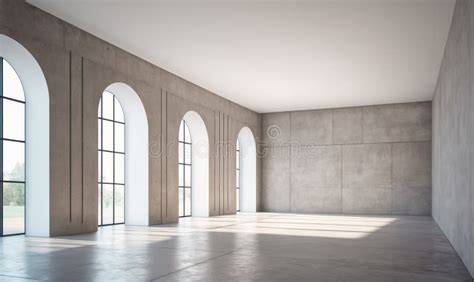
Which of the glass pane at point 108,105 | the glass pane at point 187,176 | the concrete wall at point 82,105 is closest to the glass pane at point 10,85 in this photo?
the concrete wall at point 82,105

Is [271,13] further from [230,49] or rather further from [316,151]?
[316,151]

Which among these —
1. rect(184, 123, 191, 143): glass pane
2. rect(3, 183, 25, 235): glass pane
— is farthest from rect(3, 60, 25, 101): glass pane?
rect(184, 123, 191, 143): glass pane

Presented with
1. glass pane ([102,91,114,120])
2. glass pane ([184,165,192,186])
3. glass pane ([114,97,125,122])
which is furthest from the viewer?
glass pane ([184,165,192,186])

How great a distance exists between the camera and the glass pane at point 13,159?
53.6 ft

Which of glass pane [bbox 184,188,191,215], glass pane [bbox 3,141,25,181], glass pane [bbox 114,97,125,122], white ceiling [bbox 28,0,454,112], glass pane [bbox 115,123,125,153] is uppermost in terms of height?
white ceiling [bbox 28,0,454,112]

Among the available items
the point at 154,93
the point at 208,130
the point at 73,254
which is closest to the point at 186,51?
the point at 154,93

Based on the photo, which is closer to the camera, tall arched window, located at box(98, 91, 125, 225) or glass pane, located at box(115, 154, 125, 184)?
tall arched window, located at box(98, 91, 125, 225)

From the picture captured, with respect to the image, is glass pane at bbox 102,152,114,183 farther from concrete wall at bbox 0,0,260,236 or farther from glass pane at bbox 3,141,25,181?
glass pane at bbox 3,141,25,181

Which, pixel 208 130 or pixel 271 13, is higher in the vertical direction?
pixel 271 13

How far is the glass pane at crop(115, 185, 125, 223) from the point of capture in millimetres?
21781

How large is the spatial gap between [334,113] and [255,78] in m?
10.7

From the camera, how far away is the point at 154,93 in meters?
21.5

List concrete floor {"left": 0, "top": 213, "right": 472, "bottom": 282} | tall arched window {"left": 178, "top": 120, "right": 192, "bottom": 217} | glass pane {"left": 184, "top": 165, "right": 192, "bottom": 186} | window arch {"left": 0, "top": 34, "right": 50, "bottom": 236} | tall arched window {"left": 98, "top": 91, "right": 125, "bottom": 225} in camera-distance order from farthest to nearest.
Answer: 1. glass pane {"left": 184, "top": 165, "right": 192, "bottom": 186}
2. tall arched window {"left": 178, "top": 120, "right": 192, "bottom": 217}
3. tall arched window {"left": 98, "top": 91, "right": 125, "bottom": 225}
4. window arch {"left": 0, "top": 34, "right": 50, "bottom": 236}
5. concrete floor {"left": 0, "top": 213, "right": 472, "bottom": 282}

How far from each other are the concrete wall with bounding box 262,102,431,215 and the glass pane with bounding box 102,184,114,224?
14962mm
